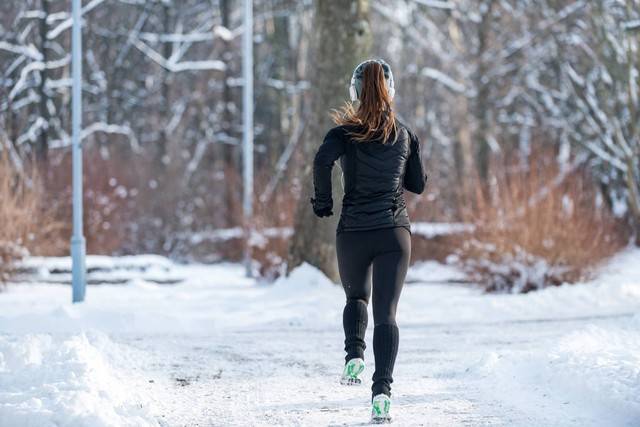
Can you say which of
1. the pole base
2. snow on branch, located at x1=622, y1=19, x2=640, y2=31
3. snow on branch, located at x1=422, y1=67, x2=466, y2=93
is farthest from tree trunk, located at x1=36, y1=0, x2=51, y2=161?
snow on branch, located at x1=622, y1=19, x2=640, y2=31

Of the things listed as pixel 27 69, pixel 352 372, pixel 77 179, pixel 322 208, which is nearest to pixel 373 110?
pixel 322 208

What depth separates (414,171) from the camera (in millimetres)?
6211

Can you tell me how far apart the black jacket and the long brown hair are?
0.06 m

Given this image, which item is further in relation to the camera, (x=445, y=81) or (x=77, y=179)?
(x=445, y=81)

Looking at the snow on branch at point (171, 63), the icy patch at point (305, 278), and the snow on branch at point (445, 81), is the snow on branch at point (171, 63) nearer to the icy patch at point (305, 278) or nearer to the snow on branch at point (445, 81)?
the snow on branch at point (445, 81)

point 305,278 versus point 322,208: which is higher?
point 322,208

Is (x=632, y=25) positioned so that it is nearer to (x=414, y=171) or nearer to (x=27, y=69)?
(x=414, y=171)

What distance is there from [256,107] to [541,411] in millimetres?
32286

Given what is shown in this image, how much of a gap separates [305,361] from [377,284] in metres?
2.88

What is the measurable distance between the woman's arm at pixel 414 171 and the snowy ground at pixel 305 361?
134 centimetres

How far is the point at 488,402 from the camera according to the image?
6.64 m

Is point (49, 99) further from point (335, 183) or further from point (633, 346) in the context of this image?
point (633, 346)

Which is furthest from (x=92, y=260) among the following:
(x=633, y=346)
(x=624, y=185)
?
(x=633, y=346)

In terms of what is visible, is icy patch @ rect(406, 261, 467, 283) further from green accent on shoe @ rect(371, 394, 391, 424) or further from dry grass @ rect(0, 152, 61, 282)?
green accent on shoe @ rect(371, 394, 391, 424)
